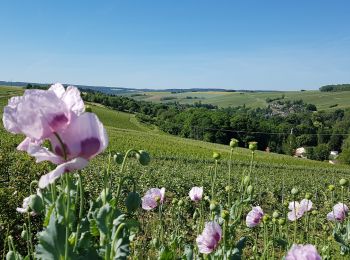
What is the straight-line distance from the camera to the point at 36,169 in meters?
7.87

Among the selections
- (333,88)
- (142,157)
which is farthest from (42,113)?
(333,88)

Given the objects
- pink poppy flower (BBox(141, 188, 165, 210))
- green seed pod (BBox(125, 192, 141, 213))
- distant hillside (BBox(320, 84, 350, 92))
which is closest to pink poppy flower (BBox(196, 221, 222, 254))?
green seed pod (BBox(125, 192, 141, 213))

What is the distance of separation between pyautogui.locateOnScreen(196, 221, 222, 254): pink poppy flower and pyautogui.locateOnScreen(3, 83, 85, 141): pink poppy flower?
3.40 feet

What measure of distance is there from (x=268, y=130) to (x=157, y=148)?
2016 inches

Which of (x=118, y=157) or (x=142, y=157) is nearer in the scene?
(x=142, y=157)

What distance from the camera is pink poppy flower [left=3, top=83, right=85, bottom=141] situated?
48.3 inches

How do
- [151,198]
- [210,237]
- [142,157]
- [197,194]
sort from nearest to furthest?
[142,157] < [210,237] < [151,198] < [197,194]

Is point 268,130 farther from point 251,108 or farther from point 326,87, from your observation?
point 326,87

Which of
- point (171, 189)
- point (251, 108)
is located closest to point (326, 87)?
point (251, 108)

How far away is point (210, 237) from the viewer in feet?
6.89

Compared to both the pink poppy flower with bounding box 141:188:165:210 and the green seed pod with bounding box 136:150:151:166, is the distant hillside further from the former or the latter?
the green seed pod with bounding box 136:150:151:166

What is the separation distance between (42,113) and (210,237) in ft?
3.79

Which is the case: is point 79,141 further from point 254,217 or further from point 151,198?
point 254,217

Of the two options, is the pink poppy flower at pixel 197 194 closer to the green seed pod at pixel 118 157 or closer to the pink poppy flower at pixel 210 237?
the pink poppy flower at pixel 210 237
